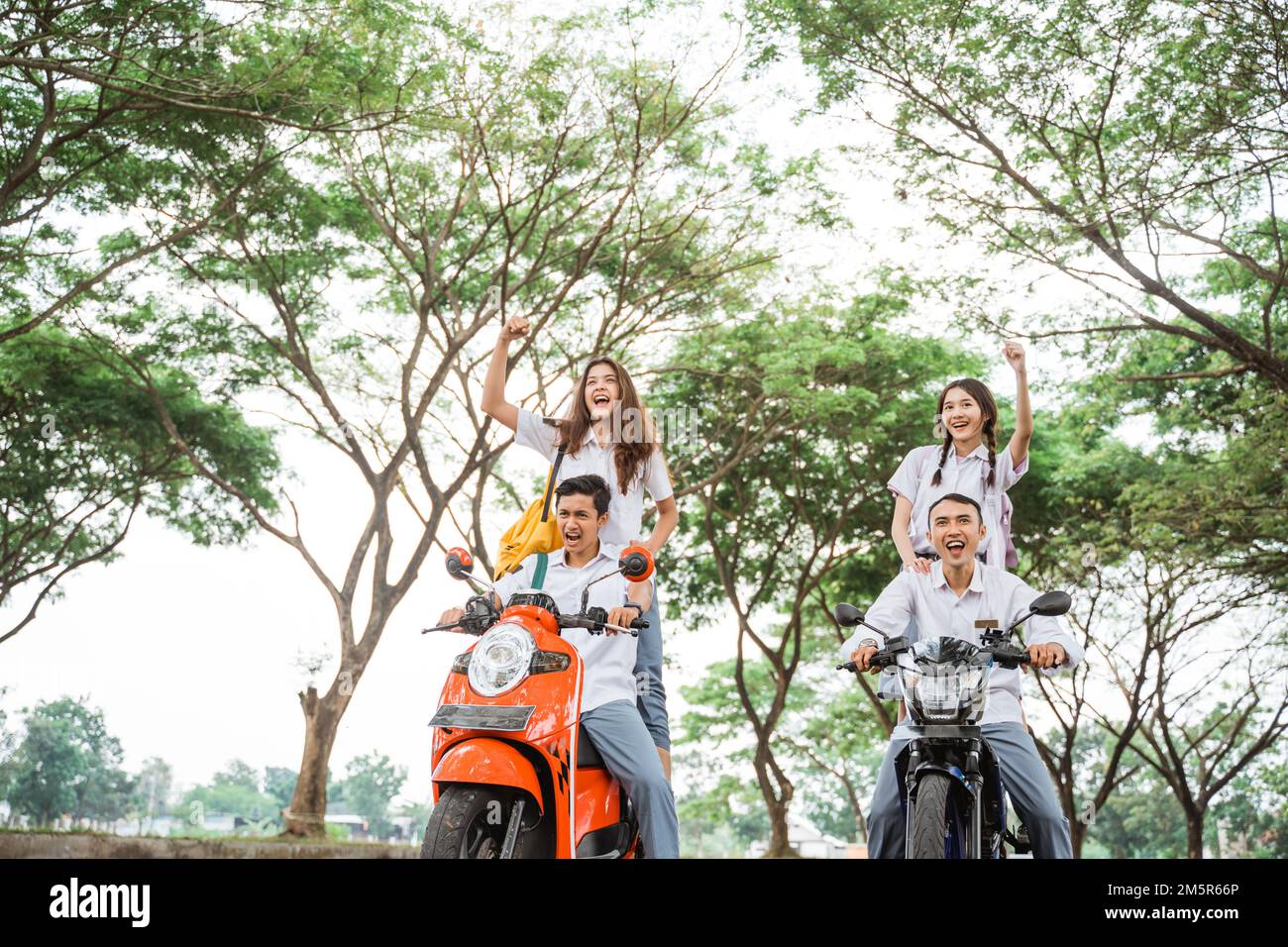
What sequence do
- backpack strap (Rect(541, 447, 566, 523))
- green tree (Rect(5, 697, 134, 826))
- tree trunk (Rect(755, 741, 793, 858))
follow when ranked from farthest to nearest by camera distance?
tree trunk (Rect(755, 741, 793, 858)) → green tree (Rect(5, 697, 134, 826)) → backpack strap (Rect(541, 447, 566, 523))

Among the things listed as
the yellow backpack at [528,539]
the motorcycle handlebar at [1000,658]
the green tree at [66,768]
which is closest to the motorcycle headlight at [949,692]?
the motorcycle handlebar at [1000,658]

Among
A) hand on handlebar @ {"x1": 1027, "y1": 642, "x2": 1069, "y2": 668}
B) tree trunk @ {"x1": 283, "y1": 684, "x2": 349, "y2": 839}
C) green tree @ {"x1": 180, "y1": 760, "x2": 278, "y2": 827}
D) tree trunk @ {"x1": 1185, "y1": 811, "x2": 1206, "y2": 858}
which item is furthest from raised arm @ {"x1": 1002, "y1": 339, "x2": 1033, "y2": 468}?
tree trunk @ {"x1": 1185, "y1": 811, "x2": 1206, "y2": 858}

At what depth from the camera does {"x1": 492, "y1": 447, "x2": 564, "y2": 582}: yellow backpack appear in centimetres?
416

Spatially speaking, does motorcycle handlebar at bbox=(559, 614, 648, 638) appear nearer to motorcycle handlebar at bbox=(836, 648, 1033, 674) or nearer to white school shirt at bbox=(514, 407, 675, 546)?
motorcycle handlebar at bbox=(836, 648, 1033, 674)

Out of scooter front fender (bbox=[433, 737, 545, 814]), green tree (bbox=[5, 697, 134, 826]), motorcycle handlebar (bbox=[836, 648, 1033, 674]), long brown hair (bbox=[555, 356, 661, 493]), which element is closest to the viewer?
scooter front fender (bbox=[433, 737, 545, 814])

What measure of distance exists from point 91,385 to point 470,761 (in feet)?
39.2

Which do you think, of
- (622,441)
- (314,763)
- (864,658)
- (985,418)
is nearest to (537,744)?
(864,658)

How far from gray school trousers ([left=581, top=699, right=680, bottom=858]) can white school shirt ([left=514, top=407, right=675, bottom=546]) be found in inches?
34.2

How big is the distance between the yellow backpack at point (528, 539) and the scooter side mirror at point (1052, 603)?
169 cm

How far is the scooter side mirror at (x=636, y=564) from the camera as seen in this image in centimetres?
341

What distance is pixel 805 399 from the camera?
44.5ft

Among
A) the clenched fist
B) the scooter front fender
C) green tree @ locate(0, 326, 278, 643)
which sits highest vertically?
green tree @ locate(0, 326, 278, 643)

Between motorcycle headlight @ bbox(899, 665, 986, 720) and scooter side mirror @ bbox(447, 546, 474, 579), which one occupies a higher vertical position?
scooter side mirror @ bbox(447, 546, 474, 579)

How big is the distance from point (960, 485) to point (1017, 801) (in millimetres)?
1355
